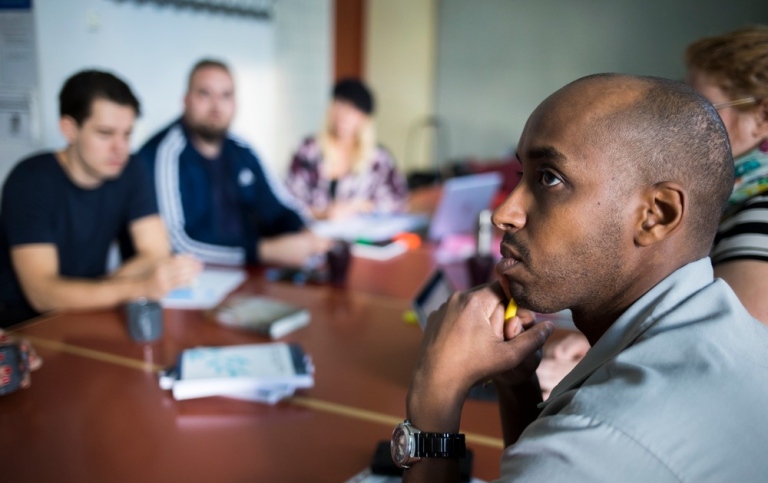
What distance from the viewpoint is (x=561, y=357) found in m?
1.49

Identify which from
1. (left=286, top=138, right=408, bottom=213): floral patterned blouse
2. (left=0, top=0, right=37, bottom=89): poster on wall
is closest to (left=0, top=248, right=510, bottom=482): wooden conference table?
(left=0, top=0, right=37, bottom=89): poster on wall

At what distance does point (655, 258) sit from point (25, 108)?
2864 mm

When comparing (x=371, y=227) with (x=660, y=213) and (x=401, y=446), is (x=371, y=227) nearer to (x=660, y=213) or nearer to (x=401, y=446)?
(x=401, y=446)

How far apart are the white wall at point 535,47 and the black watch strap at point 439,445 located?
13.5ft

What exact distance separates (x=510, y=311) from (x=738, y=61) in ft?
2.83

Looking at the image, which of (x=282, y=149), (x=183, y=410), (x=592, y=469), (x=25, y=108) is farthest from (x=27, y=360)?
(x=282, y=149)

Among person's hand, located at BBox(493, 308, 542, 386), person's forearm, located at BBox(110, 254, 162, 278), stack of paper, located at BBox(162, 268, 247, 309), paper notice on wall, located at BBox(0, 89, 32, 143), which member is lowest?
stack of paper, located at BBox(162, 268, 247, 309)

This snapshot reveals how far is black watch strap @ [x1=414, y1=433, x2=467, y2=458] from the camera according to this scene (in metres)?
0.94

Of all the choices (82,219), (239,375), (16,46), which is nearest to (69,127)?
(82,219)

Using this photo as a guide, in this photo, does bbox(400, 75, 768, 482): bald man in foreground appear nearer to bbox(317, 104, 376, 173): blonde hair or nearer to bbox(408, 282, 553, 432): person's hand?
bbox(408, 282, 553, 432): person's hand

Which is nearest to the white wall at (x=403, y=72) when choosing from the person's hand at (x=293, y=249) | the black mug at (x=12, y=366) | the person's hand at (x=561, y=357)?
the person's hand at (x=293, y=249)

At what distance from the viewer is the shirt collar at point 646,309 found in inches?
32.3

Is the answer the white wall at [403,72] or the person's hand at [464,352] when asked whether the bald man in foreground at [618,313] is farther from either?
the white wall at [403,72]

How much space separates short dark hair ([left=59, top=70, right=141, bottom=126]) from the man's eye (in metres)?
1.76
